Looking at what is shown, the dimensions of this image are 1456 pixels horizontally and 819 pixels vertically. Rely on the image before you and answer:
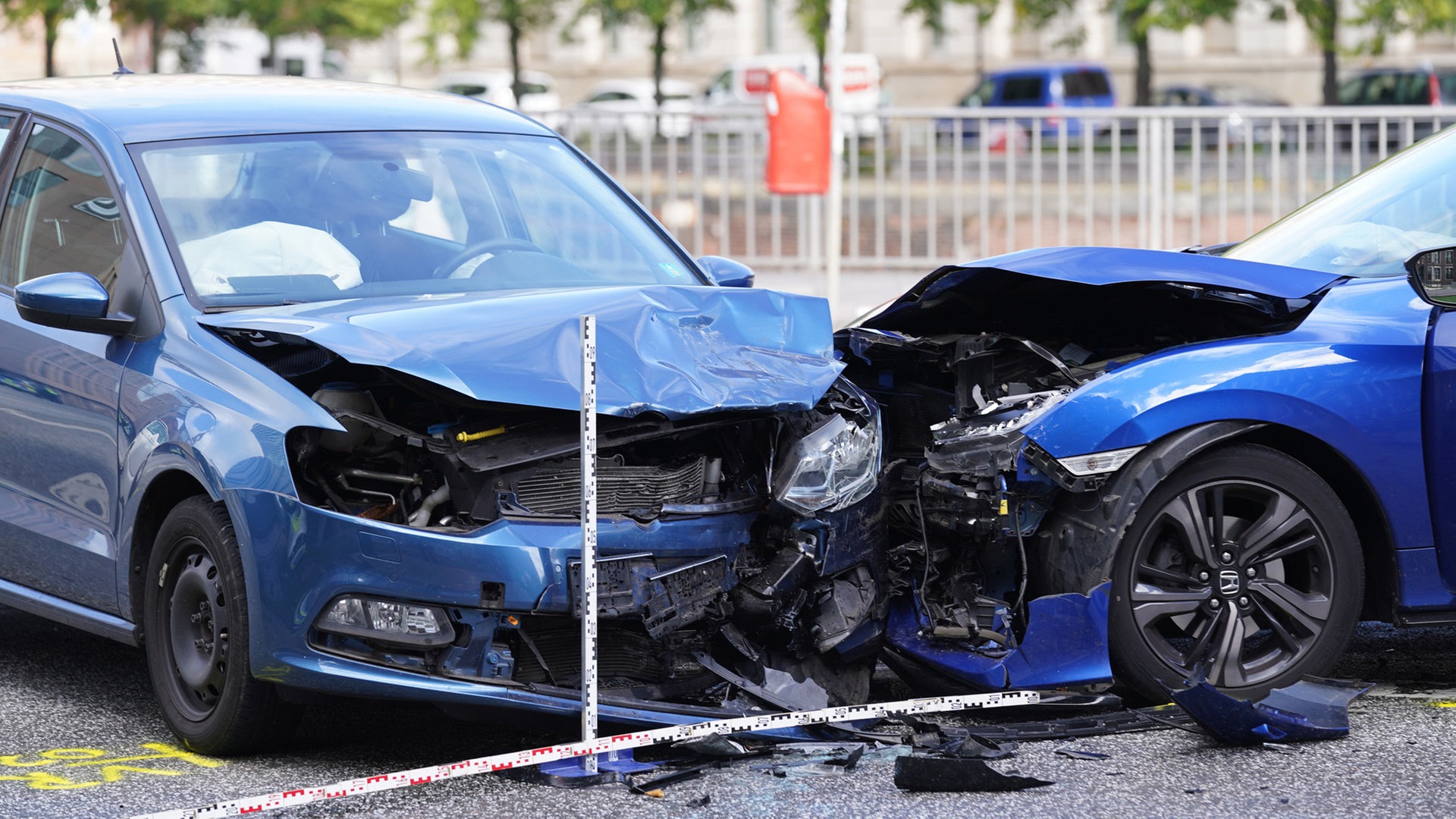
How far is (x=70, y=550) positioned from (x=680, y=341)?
1.81m

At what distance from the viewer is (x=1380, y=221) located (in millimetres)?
5441

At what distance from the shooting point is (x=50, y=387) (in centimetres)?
500

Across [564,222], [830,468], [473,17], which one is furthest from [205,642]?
[473,17]

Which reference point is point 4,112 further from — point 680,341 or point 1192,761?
point 1192,761

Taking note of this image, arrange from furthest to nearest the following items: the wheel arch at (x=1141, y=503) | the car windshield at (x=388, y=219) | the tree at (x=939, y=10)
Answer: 1. the tree at (x=939, y=10)
2. the car windshield at (x=388, y=219)
3. the wheel arch at (x=1141, y=503)

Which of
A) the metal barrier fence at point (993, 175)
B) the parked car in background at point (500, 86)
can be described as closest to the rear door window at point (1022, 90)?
the parked car in background at point (500, 86)

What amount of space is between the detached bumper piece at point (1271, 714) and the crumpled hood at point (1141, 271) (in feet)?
3.42

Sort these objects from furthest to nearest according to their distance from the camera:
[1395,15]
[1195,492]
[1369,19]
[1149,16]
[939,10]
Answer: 1. [939,10]
2. [1149,16]
3. [1395,15]
4. [1369,19]
5. [1195,492]

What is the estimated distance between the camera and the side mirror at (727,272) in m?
5.82

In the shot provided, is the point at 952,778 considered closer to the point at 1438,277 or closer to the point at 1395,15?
the point at 1438,277

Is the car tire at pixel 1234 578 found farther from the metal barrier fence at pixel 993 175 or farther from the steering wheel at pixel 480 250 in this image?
the metal barrier fence at pixel 993 175

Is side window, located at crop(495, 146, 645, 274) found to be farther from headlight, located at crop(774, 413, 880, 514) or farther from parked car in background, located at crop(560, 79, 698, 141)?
parked car in background, located at crop(560, 79, 698, 141)

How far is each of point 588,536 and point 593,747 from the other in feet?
1.60

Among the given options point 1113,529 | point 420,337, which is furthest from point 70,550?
point 1113,529
